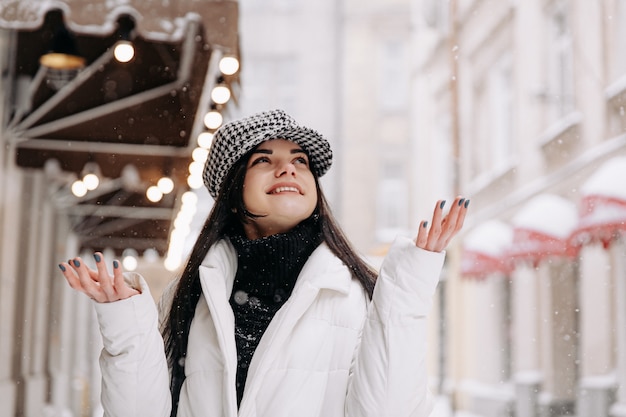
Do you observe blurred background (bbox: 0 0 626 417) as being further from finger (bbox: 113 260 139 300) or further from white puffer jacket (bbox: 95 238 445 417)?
finger (bbox: 113 260 139 300)

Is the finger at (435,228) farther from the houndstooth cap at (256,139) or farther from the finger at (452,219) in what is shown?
the houndstooth cap at (256,139)

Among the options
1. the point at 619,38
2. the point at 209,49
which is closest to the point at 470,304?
the point at 619,38

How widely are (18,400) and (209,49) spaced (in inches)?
141

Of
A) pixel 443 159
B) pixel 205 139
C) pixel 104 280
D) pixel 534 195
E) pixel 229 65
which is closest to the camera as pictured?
pixel 104 280

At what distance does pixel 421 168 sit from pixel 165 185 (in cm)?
1276

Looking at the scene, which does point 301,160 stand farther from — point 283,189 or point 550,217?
point 550,217

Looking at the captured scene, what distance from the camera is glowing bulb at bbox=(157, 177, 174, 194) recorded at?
223 inches

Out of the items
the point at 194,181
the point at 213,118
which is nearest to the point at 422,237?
the point at 213,118

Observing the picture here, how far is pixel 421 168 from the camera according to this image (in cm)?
1816

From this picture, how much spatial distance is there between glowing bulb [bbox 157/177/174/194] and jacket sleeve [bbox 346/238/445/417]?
3.96 meters

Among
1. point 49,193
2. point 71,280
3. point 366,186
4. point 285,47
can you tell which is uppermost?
point 285,47

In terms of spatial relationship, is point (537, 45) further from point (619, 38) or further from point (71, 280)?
point (71, 280)

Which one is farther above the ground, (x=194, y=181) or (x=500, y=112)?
(x=500, y=112)

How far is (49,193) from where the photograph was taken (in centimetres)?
817
